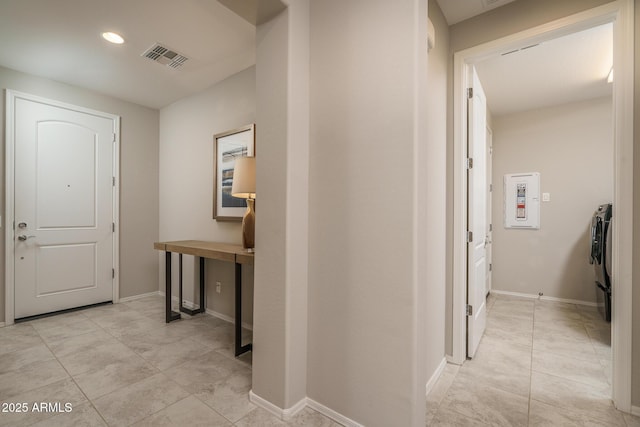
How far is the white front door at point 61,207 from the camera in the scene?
3.04 metres

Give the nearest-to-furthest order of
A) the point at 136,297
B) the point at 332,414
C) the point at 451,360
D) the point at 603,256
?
1. the point at 332,414
2. the point at 451,360
3. the point at 603,256
4. the point at 136,297

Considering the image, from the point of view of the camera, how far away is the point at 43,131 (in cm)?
315

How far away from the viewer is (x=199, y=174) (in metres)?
3.52

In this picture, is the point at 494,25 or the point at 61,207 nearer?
the point at 494,25

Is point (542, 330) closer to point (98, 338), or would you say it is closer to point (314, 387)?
point (314, 387)

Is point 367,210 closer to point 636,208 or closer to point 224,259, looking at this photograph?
point 224,259

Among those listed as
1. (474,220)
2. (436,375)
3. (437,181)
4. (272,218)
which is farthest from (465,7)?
(436,375)

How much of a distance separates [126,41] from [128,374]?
268 cm

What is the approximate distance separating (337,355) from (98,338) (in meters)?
2.44

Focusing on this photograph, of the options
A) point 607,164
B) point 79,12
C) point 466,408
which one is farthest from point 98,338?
point 607,164

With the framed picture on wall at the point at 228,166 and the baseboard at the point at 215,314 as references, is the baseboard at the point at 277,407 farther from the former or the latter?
the framed picture on wall at the point at 228,166

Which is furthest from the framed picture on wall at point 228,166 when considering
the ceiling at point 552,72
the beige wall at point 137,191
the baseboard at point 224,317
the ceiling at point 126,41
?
the ceiling at point 552,72

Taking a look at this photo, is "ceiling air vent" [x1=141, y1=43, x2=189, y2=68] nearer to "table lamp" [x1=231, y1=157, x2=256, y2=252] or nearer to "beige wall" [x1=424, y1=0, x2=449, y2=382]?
"table lamp" [x1=231, y1=157, x2=256, y2=252]

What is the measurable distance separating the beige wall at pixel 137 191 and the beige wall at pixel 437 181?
148 inches
